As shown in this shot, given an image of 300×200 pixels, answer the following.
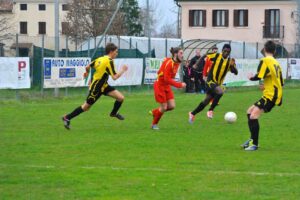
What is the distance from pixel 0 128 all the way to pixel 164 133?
360 centimetres

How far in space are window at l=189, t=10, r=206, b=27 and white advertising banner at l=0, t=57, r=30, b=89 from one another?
48.6 m

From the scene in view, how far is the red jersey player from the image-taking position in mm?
16969

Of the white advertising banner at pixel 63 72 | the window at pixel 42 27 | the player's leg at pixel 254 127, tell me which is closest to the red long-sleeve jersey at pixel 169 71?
the player's leg at pixel 254 127

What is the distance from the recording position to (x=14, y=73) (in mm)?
25875

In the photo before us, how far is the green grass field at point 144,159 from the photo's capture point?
9492 mm

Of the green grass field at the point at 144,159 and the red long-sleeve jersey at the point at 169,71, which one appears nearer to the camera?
the green grass field at the point at 144,159

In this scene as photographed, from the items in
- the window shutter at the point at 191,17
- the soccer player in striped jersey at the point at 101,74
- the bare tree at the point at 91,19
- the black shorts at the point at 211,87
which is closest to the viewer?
the soccer player in striped jersey at the point at 101,74

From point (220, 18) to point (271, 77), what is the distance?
60718mm

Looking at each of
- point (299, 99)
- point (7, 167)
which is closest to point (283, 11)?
point (299, 99)

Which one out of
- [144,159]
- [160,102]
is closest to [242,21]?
[160,102]

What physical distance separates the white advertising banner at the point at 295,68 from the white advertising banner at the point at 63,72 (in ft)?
56.6

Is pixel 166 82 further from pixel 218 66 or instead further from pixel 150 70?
pixel 150 70

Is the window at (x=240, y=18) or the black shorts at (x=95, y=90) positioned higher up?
the window at (x=240, y=18)

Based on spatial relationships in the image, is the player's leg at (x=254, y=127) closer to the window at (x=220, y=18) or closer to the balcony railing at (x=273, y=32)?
the balcony railing at (x=273, y=32)
